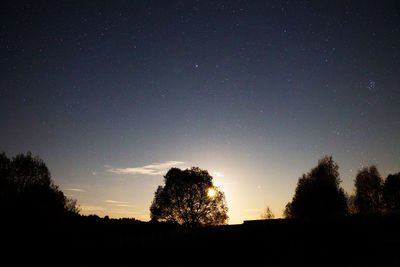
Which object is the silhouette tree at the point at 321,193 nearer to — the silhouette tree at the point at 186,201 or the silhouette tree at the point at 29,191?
the silhouette tree at the point at 186,201

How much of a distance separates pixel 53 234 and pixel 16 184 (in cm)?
2043

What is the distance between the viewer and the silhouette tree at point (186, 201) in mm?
39500

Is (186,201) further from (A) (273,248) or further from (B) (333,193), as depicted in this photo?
(A) (273,248)

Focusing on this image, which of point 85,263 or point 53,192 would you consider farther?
point 53,192

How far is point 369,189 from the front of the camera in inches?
2095

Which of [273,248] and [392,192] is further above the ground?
[392,192]

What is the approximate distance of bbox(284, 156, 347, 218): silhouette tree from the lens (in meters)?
44.2

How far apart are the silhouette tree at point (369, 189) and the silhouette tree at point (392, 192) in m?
6.66

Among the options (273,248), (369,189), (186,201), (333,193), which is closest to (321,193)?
(333,193)

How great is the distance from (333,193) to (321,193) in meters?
2.14

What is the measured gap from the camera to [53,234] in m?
20.0

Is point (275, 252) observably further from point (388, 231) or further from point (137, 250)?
point (137, 250)

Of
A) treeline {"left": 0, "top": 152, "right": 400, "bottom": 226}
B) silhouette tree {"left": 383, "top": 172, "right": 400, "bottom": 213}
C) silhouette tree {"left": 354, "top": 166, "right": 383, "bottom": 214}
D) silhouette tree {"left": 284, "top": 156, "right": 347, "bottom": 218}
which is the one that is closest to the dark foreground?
treeline {"left": 0, "top": 152, "right": 400, "bottom": 226}

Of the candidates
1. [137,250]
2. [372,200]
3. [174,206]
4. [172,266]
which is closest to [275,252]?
[172,266]
